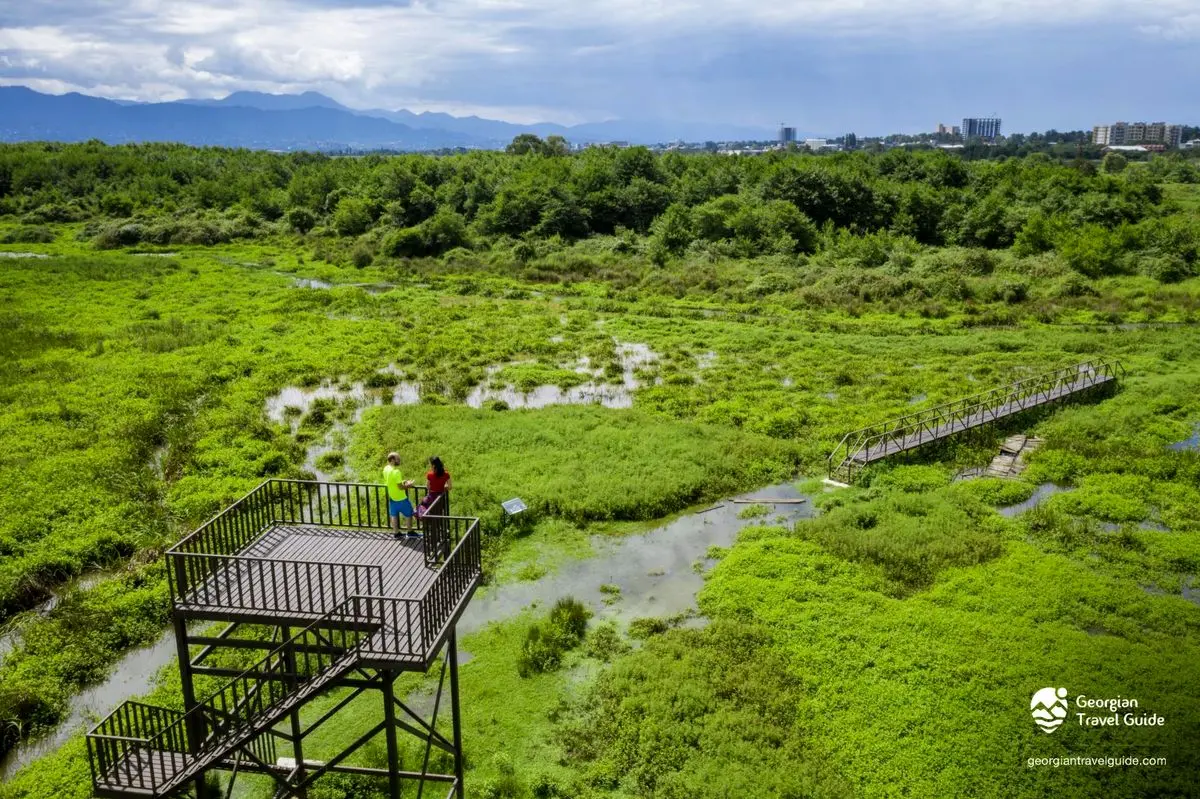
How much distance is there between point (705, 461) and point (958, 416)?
35.4ft

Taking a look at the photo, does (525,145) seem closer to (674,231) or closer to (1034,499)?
(674,231)

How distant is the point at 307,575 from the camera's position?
12.0 metres

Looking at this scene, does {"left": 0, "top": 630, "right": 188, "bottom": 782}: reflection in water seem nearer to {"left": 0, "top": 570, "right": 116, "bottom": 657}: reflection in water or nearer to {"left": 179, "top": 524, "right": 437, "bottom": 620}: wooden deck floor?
{"left": 0, "top": 570, "right": 116, "bottom": 657}: reflection in water

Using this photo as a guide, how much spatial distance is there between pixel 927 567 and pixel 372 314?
136ft

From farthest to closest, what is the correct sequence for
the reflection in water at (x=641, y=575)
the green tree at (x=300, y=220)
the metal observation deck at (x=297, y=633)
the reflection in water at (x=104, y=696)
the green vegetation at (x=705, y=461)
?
the green tree at (x=300, y=220) → the reflection in water at (x=641, y=575) → the green vegetation at (x=705, y=461) → the reflection in water at (x=104, y=696) → the metal observation deck at (x=297, y=633)

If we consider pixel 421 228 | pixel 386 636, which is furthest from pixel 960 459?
pixel 421 228

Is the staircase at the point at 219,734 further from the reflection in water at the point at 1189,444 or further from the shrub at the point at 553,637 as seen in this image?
the reflection in water at the point at 1189,444

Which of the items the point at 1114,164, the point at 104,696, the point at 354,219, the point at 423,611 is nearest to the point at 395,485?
the point at 423,611

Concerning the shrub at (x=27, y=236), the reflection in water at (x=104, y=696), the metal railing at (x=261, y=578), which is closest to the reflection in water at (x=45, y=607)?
the reflection in water at (x=104, y=696)

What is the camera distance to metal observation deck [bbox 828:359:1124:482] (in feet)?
93.5

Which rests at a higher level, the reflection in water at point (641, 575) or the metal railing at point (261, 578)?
the metal railing at point (261, 578)

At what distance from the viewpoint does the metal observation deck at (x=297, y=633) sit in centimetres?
1123

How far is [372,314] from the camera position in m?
53.7

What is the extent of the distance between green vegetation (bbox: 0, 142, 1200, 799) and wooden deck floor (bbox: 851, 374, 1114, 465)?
0.75 meters
